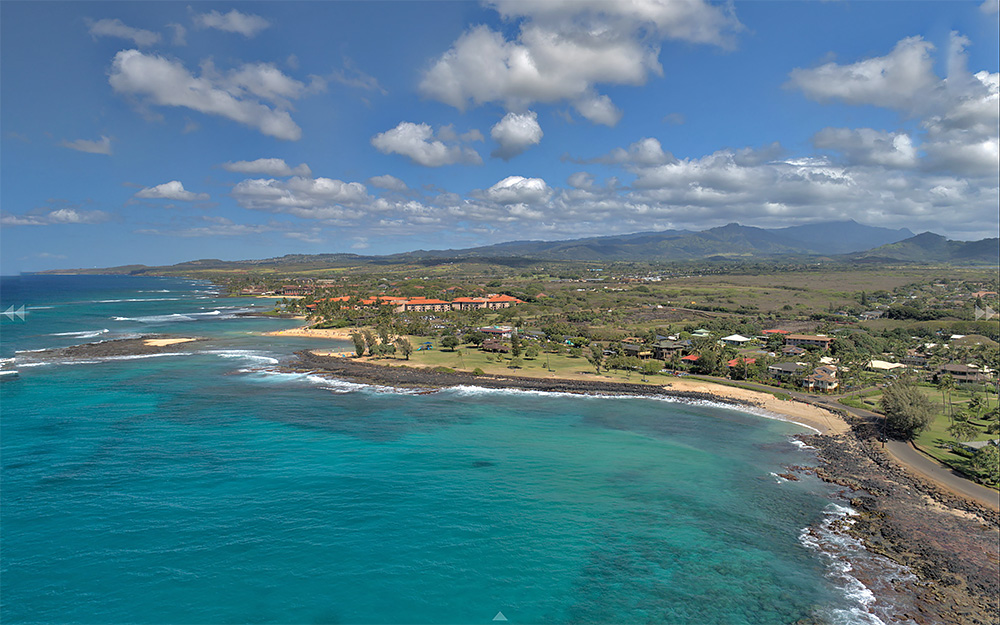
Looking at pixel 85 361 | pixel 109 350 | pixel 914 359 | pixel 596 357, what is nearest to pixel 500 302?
pixel 596 357

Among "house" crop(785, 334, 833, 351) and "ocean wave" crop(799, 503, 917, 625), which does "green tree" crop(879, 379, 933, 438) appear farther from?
"house" crop(785, 334, 833, 351)

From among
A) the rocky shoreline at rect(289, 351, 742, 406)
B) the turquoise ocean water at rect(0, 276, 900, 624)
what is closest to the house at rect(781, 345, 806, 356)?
the rocky shoreline at rect(289, 351, 742, 406)

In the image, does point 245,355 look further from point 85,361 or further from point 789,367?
point 789,367

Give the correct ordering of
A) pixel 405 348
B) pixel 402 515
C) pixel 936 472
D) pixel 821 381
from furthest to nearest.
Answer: pixel 405 348, pixel 821 381, pixel 936 472, pixel 402 515

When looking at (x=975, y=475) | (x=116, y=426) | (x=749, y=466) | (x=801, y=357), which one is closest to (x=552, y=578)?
(x=749, y=466)

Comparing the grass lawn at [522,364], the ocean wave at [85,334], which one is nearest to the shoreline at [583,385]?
the grass lawn at [522,364]

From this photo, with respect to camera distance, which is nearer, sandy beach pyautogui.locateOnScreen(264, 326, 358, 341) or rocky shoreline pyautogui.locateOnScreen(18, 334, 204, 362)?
rocky shoreline pyautogui.locateOnScreen(18, 334, 204, 362)
